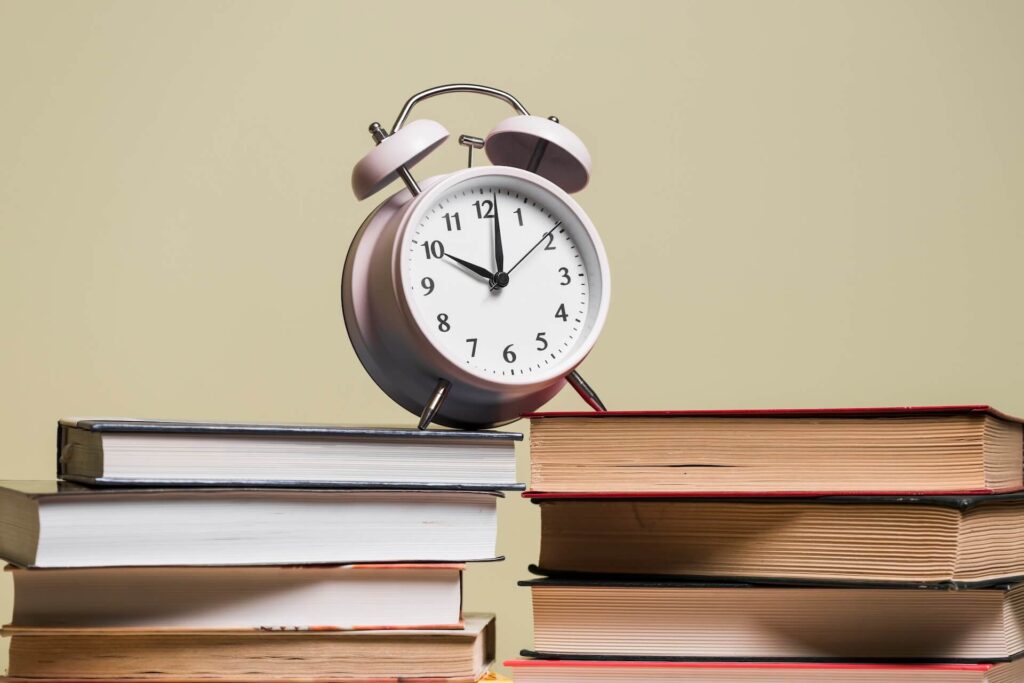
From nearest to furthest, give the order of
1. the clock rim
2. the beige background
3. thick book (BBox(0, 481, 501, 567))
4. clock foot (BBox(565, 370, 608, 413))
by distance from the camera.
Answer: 1. thick book (BBox(0, 481, 501, 567))
2. the clock rim
3. clock foot (BBox(565, 370, 608, 413))
4. the beige background

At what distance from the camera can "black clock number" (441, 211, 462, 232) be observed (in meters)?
1.35

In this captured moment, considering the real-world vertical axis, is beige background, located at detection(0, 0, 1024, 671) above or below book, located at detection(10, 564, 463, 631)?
above

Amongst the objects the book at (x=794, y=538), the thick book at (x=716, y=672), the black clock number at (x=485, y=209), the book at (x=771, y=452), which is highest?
the black clock number at (x=485, y=209)

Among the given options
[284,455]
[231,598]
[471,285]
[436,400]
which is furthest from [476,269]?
[231,598]

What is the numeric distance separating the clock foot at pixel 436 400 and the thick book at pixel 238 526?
0.30ft

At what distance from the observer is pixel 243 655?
1227 mm

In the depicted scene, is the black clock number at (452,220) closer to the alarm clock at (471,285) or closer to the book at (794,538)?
the alarm clock at (471,285)

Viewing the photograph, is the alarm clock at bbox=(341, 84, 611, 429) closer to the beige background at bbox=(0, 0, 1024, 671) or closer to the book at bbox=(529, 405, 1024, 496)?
the book at bbox=(529, 405, 1024, 496)

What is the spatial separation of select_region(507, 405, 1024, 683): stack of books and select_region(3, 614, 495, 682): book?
8cm

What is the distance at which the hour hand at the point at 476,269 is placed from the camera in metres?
1.34

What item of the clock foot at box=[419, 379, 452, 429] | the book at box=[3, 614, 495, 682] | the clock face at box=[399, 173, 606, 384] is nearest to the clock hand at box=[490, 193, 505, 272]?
the clock face at box=[399, 173, 606, 384]

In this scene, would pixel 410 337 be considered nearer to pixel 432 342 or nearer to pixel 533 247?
pixel 432 342

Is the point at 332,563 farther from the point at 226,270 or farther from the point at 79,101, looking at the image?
the point at 79,101

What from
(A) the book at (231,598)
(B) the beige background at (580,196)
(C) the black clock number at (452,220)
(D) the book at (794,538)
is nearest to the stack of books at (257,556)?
(A) the book at (231,598)
